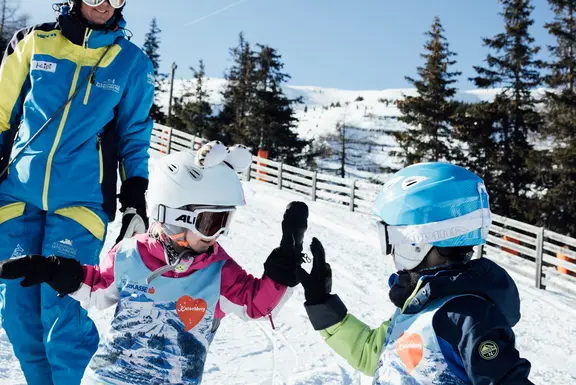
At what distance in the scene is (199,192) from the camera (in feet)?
7.62

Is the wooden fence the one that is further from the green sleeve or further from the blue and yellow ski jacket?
the green sleeve

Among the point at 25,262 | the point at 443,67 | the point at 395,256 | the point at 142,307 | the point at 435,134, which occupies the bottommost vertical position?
the point at 142,307

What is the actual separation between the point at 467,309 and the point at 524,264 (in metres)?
11.7

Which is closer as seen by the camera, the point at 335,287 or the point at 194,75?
the point at 335,287

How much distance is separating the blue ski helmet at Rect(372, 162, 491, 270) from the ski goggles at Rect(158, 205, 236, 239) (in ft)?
2.36

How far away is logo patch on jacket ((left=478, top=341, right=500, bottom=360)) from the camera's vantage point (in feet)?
5.40

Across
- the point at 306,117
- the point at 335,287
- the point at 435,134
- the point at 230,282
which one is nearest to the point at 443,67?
the point at 435,134

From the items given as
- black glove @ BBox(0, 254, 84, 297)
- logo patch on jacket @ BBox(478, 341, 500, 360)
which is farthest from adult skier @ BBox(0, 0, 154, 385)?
logo patch on jacket @ BBox(478, 341, 500, 360)

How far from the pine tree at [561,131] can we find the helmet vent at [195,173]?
19447mm

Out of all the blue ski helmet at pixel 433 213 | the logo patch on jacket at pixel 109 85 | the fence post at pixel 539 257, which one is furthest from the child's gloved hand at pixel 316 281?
the fence post at pixel 539 257

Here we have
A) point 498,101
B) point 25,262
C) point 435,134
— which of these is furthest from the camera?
point 435,134

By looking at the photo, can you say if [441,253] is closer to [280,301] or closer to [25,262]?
[280,301]

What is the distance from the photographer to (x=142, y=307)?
93.8 inches

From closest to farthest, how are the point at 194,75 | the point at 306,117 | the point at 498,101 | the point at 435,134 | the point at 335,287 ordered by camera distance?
the point at 335,287
the point at 498,101
the point at 435,134
the point at 194,75
the point at 306,117
